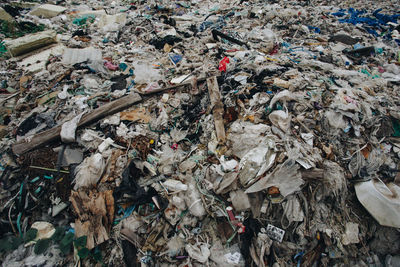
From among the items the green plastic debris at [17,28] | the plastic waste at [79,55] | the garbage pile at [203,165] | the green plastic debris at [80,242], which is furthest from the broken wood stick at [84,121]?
the green plastic debris at [17,28]

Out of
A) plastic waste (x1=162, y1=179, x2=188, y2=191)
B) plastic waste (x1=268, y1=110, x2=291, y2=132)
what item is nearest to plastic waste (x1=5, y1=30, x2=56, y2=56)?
plastic waste (x1=162, y1=179, x2=188, y2=191)

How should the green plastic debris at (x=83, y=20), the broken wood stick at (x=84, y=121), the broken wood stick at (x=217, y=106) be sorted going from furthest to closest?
1. the green plastic debris at (x=83, y=20)
2. the broken wood stick at (x=217, y=106)
3. the broken wood stick at (x=84, y=121)

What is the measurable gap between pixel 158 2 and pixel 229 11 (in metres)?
3.03

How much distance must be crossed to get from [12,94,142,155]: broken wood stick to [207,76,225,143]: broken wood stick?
4.33 feet

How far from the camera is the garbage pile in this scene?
90.0 inches

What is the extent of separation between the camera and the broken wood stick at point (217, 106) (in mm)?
2919

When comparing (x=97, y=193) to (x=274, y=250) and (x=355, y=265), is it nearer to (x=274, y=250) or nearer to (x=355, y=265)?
(x=274, y=250)

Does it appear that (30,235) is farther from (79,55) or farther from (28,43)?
(28,43)

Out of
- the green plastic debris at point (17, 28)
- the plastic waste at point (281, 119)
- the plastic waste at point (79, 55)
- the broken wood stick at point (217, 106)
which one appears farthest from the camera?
the green plastic debris at point (17, 28)

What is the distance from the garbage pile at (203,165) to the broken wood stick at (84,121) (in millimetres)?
18

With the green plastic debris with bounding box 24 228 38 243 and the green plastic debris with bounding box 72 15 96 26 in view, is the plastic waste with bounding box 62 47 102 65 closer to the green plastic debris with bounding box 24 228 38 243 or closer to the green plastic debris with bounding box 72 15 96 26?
the green plastic debris with bounding box 72 15 96 26

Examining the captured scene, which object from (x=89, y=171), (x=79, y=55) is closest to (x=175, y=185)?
(x=89, y=171)

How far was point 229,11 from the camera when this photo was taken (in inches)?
297

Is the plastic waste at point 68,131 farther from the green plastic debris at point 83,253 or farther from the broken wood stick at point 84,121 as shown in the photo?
the green plastic debris at point 83,253
